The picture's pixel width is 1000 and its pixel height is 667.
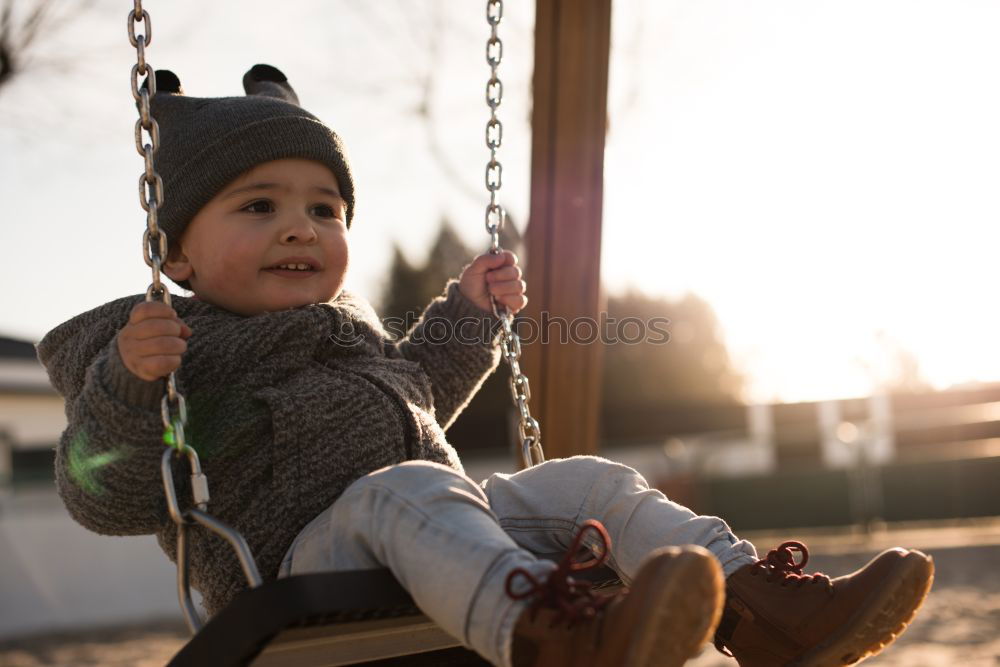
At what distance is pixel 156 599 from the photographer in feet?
29.4

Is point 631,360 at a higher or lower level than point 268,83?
lower

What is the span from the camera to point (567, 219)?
3.25 m

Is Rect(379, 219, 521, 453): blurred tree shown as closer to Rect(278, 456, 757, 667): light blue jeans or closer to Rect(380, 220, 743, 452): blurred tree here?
Rect(380, 220, 743, 452): blurred tree

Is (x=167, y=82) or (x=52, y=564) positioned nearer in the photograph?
(x=167, y=82)

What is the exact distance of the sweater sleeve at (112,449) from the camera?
61.9 inches

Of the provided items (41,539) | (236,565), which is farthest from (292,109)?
(41,539)

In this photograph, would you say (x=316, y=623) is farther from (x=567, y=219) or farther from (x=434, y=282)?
(x=434, y=282)

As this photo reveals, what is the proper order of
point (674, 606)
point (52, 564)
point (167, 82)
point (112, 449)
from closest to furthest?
point (674, 606)
point (112, 449)
point (167, 82)
point (52, 564)

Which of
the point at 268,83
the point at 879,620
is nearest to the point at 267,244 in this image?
the point at 268,83

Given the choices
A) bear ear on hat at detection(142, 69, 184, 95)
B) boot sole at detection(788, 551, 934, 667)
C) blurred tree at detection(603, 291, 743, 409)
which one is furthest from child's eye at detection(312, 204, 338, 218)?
blurred tree at detection(603, 291, 743, 409)

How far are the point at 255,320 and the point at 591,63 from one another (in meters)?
1.67

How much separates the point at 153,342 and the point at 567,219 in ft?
6.29

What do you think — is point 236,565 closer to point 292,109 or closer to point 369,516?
point 369,516

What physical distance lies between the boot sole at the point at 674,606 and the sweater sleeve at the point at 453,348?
1.06 m
